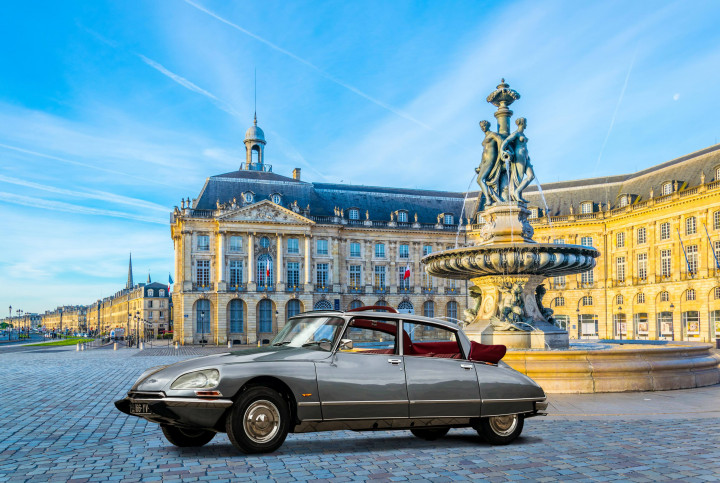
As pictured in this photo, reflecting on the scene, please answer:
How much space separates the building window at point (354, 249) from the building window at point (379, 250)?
2038 millimetres

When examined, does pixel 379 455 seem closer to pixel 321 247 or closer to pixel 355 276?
pixel 321 247

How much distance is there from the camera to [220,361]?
6645 millimetres

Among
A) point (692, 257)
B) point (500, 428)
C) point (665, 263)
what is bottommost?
point (500, 428)

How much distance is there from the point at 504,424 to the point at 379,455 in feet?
5.60

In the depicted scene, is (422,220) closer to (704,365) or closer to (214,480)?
(704,365)

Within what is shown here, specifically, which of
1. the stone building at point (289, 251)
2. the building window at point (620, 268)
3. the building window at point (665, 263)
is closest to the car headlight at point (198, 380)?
the stone building at point (289, 251)

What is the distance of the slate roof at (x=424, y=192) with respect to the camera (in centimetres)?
5694

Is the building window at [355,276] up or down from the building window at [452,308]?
up

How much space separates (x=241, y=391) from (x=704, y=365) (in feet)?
37.8

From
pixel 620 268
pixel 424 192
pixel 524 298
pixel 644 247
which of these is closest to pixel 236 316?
pixel 424 192

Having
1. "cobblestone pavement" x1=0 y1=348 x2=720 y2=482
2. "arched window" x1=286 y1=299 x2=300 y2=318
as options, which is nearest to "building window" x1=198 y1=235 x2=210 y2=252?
"arched window" x1=286 y1=299 x2=300 y2=318

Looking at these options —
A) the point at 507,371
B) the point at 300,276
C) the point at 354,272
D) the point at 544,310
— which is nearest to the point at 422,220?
the point at 354,272

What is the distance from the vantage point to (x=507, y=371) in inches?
305

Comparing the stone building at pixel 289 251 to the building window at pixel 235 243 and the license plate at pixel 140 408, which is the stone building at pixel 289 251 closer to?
the building window at pixel 235 243
